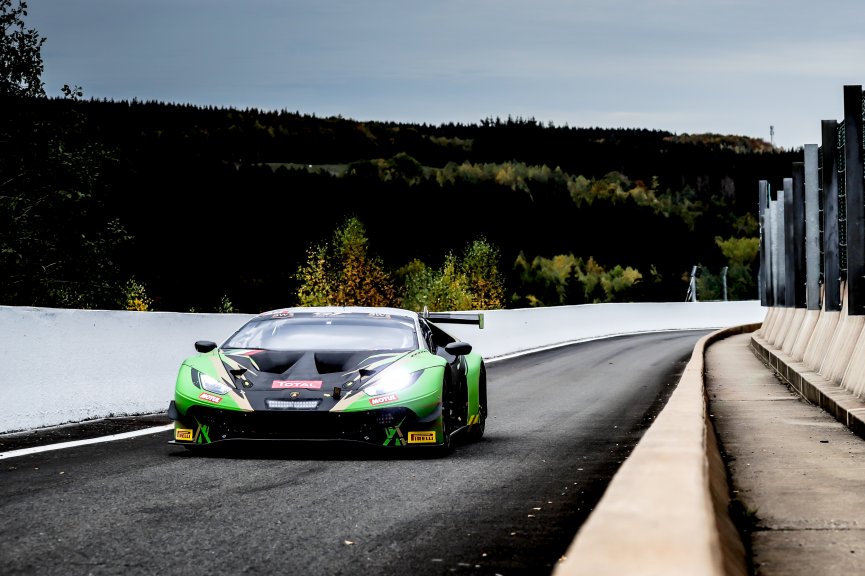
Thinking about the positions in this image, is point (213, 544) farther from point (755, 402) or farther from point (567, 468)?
point (755, 402)

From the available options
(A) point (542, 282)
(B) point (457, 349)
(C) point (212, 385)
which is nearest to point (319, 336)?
(B) point (457, 349)

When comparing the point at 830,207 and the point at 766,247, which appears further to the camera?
the point at 766,247

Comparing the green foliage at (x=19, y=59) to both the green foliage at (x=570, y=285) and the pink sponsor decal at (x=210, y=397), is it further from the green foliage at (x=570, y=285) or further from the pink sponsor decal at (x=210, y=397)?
the green foliage at (x=570, y=285)

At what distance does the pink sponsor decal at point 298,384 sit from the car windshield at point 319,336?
91 centimetres

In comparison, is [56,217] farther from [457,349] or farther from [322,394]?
[322,394]

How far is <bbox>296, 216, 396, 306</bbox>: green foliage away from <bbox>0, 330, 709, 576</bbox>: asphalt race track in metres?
149

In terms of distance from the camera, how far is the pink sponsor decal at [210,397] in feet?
30.5

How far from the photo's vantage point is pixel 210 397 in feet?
30.7

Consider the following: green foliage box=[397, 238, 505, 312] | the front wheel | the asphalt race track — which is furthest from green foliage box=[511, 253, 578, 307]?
the asphalt race track

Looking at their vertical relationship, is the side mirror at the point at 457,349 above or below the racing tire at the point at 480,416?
above

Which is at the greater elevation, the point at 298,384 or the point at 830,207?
the point at 830,207

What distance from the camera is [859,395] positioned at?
1172 cm

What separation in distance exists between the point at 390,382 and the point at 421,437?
1.49 ft

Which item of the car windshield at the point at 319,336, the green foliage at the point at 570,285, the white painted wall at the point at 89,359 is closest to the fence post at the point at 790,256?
the white painted wall at the point at 89,359
